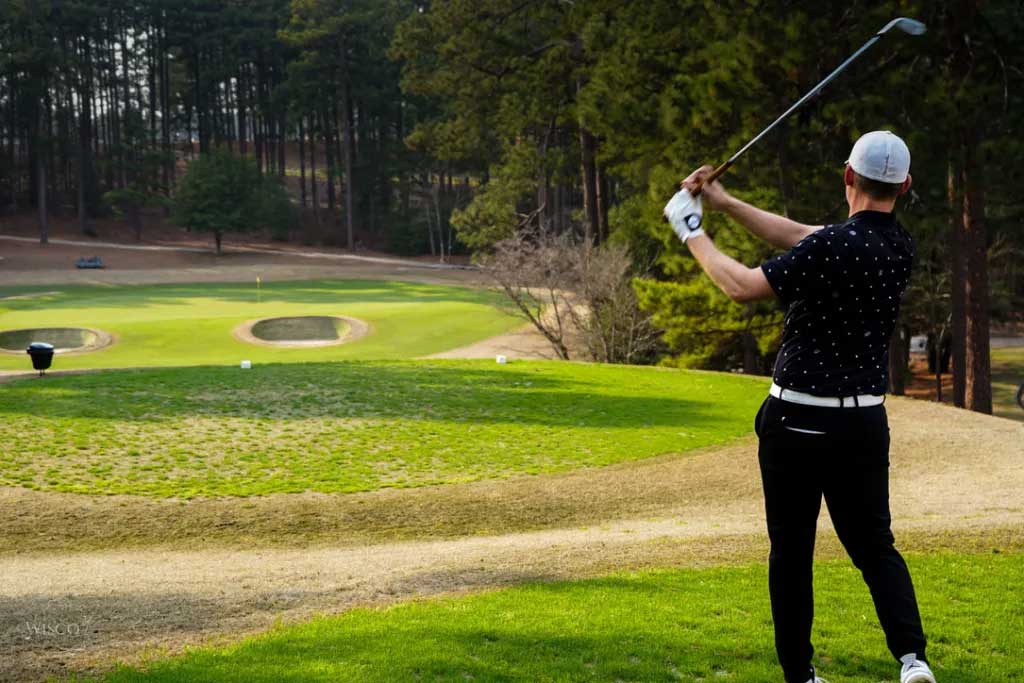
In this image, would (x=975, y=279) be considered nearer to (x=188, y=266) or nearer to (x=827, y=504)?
(x=827, y=504)

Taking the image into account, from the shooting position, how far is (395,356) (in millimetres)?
31312

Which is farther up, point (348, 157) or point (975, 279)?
point (348, 157)

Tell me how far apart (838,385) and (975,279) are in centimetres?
1824

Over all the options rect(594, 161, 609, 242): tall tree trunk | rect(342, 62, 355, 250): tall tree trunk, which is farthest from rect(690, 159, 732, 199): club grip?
rect(342, 62, 355, 250): tall tree trunk

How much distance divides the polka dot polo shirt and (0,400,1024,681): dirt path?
3824 millimetres

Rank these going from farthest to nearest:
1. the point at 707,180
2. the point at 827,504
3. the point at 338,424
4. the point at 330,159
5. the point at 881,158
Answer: the point at 330,159 < the point at 338,424 < the point at 707,180 < the point at 827,504 < the point at 881,158

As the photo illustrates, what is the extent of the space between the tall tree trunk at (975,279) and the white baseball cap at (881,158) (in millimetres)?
17584

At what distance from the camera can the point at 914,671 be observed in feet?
13.7

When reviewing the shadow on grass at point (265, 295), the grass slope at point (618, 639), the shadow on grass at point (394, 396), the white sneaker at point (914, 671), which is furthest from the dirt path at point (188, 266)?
the white sneaker at point (914, 671)

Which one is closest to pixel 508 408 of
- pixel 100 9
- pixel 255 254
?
pixel 255 254

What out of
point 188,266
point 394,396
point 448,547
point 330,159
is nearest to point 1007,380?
point 394,396

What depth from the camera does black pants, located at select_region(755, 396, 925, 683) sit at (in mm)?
4074

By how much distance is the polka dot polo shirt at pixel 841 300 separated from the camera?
13.0ft

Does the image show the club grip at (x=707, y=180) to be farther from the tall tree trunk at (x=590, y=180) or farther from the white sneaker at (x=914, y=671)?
the tall tree trunk at (x=590, y=180)
